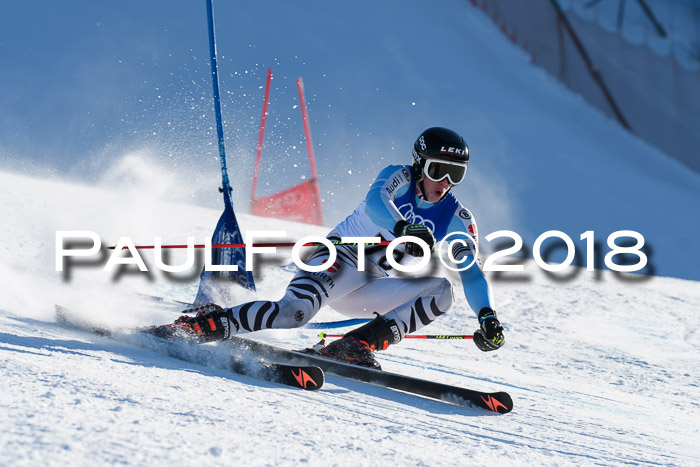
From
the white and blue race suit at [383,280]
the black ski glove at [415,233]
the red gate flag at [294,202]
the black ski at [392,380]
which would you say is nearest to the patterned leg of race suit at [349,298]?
the white and blue race suit at [383,280]

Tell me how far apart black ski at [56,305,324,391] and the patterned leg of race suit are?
0.61ft

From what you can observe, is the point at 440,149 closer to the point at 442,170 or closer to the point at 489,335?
the point at 442,170

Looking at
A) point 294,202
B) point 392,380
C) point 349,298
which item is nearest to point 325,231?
point 294,202

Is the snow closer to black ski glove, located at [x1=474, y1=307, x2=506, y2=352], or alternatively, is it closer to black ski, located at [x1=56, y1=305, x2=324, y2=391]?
black ski, located at [x1=56, y1=305, x2=324, y2=391]

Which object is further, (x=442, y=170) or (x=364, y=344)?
(x=442, y=170)

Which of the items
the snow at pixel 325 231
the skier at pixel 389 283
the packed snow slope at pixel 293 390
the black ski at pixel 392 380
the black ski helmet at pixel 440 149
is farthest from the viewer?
the black ski helmet at pixel 440 149

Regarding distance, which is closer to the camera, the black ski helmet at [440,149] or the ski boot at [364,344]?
the ski boot at [364,344]

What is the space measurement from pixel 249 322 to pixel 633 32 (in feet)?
48.9

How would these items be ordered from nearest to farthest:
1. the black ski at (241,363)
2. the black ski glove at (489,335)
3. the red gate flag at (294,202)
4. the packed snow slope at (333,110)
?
the black ski at (241,363), the black ski glove at (489,335), the red gate flag at (294,202), the packed snow slope at (333,110)

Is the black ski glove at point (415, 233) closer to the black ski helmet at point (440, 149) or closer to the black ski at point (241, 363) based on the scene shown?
the black ski helmet at point (440, 149)

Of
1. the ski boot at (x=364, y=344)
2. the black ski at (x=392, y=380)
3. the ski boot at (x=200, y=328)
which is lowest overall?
the black ski at (x=392, y=380)

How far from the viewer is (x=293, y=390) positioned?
2629 mm

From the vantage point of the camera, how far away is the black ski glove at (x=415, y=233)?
3.18 m

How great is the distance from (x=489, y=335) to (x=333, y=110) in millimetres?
10570
